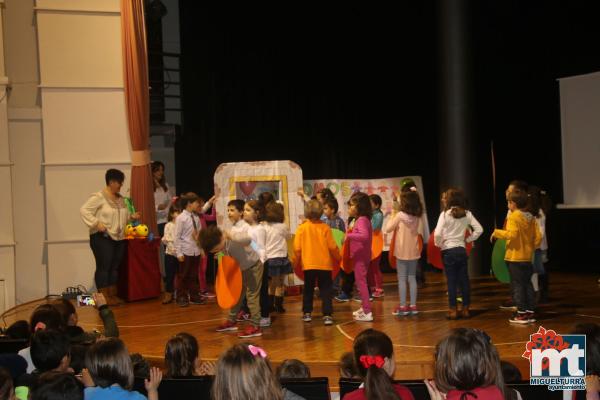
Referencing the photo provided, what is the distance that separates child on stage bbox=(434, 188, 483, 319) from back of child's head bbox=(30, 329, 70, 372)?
4.26 metres

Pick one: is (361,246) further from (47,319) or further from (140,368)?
(47,319)

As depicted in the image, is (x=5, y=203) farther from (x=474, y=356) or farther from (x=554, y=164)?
(x=554, y=164)

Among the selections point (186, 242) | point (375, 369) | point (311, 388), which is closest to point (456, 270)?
point (186, 242)

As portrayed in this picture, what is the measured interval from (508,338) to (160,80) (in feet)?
23.1

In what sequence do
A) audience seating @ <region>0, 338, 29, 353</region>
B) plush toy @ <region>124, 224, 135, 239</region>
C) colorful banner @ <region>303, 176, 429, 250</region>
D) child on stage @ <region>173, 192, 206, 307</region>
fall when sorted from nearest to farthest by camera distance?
audience seating @ <region>0, 338, 29, 353</region> → child on stage @ <region>173, 192, 206, 307</region> → plush toy @ <region>124, 224, 135, 239</region> → colorful banner @ <region>303, 176, 429, 250</region>

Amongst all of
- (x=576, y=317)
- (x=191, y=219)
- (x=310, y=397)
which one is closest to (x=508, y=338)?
(x=576, y=317)

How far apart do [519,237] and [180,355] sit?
4056mm

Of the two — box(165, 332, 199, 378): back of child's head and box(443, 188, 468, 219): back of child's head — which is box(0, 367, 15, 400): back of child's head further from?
box(443, 188, 468, 219): back of child's head

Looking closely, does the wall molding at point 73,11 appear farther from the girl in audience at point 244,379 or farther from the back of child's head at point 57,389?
the girl in audience at point 244,379

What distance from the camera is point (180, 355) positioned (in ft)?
11.9

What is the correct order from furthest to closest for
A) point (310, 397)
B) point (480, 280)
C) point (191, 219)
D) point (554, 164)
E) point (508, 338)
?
point (554, 164) → point (480, 280) → point (191, 219) → point (508, 338) → point (310, 397)

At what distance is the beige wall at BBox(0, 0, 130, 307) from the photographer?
878 centimetres

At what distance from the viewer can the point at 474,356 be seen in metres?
2.63

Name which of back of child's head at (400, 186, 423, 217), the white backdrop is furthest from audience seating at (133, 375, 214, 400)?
the white backdrop
